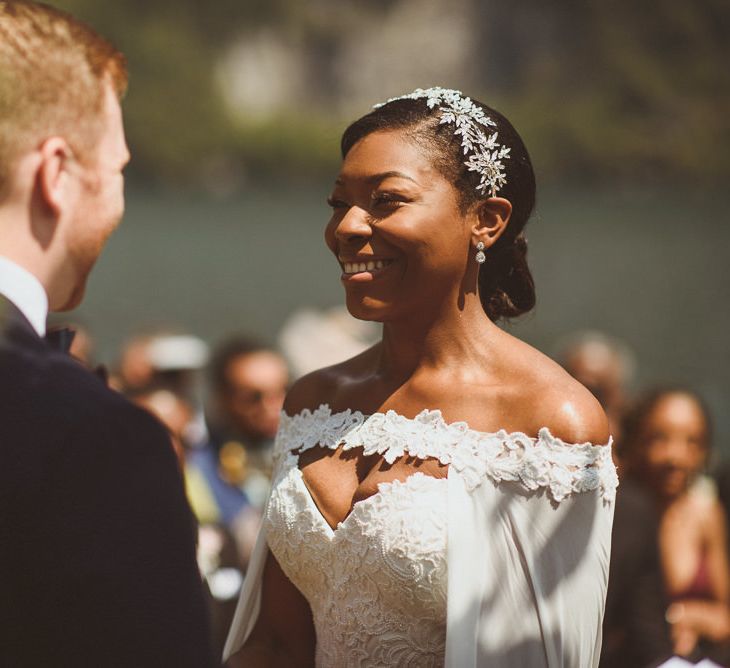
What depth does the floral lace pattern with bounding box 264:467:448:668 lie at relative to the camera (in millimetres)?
2510

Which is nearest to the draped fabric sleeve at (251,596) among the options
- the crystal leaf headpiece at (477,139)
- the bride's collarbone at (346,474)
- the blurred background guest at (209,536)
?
the bride's collarbone at (346,474)

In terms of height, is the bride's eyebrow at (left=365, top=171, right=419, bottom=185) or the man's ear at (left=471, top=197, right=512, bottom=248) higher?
the bride's eyebrow at (left=365, top=171, right=419, bottom=185)

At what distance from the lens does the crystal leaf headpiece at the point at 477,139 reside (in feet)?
8.71

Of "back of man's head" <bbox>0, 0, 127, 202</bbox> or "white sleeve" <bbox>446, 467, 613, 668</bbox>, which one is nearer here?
"back of man's head" <bbox>0, 0, 127, 202</bbox>

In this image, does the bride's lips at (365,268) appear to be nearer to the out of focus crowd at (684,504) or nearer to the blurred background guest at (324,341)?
the out of focus crowd at (684,504)

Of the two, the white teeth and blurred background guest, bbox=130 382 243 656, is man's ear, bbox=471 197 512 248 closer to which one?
the white teeth

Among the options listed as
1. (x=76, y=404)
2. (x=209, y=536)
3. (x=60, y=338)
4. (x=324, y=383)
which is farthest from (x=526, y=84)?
(x=76, y=404)

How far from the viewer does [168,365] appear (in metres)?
6.89

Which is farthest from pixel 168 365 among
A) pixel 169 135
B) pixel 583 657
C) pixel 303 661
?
pixel 169 135

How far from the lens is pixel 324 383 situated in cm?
299

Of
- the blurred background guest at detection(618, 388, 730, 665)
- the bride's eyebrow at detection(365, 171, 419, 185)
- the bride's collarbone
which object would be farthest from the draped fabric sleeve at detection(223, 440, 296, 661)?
the blurred background guest at detection(618, 388, 730, 665)

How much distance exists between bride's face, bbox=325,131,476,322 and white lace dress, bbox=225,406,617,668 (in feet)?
1.04

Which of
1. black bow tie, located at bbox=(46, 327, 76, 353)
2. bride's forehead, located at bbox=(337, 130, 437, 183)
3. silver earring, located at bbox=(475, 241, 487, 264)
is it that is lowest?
black bow tie, located at bbox=(46, 327, 76, 353)

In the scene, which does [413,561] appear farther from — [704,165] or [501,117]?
[704,165]
